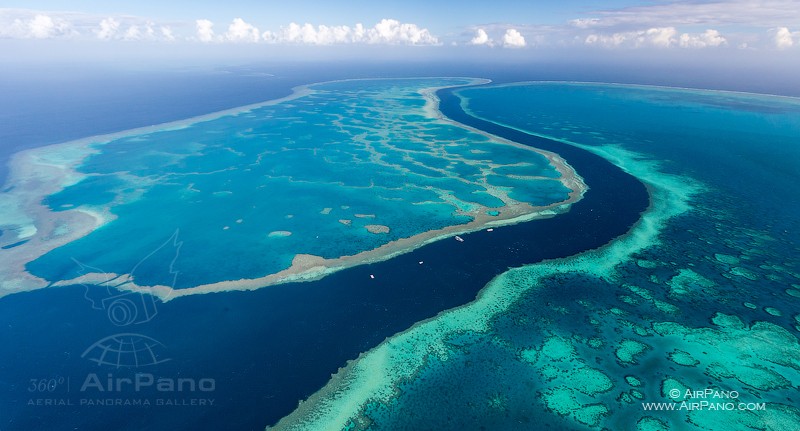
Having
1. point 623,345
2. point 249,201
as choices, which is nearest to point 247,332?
point 249,201

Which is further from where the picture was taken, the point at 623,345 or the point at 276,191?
the point at 276,191

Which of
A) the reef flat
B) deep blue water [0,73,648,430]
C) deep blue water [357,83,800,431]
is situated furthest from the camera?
the reef flat

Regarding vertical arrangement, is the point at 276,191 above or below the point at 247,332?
above

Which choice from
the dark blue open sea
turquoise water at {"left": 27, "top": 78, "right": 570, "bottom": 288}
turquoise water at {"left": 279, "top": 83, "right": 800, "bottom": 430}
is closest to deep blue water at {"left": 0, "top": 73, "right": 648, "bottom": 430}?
the dark blue open sea

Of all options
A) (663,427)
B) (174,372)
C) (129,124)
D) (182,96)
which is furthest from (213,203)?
(182,96)

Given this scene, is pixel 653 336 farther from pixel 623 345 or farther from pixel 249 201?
pixel 249 201

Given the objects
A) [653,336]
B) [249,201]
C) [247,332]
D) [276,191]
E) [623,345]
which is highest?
[653,336]

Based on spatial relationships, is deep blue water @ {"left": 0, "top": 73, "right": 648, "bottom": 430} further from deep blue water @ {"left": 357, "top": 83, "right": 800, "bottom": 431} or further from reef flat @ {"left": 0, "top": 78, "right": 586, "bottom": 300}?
deep blue water @ {"left": 357, "top": 83, "right": 800, "bottom": 431}

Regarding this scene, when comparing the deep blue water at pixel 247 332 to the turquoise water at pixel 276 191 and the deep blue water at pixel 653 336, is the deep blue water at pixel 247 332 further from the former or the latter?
the deep blue water at pixel 653 336

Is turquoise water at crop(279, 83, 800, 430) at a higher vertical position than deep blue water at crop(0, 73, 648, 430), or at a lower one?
higher
